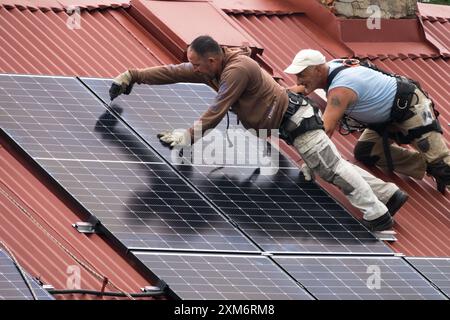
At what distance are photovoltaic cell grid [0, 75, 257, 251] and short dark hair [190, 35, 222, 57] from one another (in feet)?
3.90

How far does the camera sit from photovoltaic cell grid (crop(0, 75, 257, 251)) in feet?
73.9

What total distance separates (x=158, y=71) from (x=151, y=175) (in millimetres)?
1492

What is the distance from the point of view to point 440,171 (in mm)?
25312

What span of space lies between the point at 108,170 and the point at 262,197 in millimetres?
1683

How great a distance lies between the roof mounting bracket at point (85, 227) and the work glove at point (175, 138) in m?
1.76

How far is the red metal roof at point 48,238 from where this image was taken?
2152cm

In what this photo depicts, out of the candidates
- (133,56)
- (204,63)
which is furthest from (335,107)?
(133,56)

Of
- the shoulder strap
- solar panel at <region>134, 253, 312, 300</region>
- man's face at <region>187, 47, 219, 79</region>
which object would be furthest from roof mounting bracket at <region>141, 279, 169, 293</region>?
the shoulder strap

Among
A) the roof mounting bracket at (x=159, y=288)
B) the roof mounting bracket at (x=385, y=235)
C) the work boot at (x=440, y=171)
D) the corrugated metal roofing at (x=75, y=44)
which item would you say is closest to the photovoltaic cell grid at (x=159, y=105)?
the corrugated metal roofing at (x=75, y=44)
